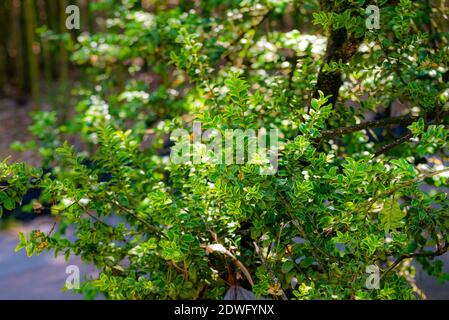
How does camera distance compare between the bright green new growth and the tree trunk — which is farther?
the tree trunk

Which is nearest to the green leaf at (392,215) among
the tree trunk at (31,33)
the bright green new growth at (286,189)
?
the bright green new growth at (286,189)

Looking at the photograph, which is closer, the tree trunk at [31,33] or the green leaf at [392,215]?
the green leaf at [392,215]

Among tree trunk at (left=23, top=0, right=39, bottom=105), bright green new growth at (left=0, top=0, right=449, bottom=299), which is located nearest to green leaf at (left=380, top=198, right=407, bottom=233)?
bright green new growth at (left=0, top=0, right=449, bottom=299)

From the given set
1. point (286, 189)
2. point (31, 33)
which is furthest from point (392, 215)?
point (31, 33)

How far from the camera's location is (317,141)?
1.81 m

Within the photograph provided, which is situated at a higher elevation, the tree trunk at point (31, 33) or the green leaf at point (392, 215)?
the green leaf at point (392, 215)

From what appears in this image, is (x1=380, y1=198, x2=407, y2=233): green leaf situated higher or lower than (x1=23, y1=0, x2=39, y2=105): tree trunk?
higher

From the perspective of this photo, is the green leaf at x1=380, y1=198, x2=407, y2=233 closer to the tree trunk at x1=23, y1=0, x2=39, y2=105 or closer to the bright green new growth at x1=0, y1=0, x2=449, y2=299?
the bright green new growth at x1=0, y1=0, x2=449, y2=299

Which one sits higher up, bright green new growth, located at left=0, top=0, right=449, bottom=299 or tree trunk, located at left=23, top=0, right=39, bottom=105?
bright green new growth, located at left=0, top=0, right=449, bottom=299

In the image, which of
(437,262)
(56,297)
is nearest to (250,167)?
(437,262)

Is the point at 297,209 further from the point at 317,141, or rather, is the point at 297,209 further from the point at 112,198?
the point at 112,198

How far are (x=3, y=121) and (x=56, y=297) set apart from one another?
293 centimetres

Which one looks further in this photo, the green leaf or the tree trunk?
the tree trunk

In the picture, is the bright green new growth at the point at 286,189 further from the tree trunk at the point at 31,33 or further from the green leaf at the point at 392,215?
the tree trunk at the point at 31,33
